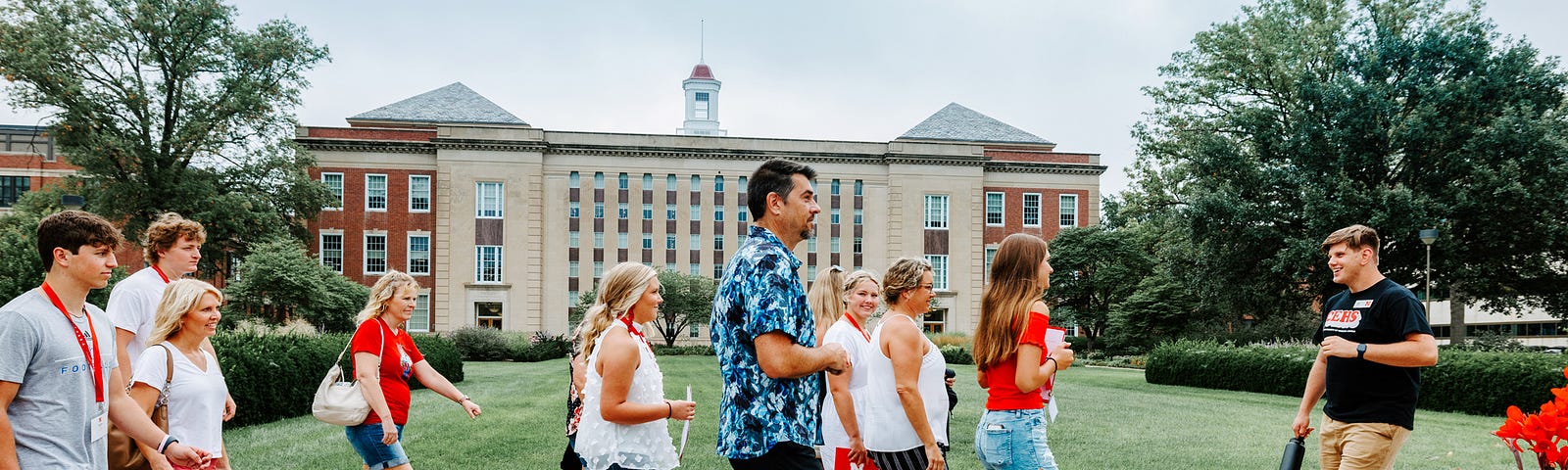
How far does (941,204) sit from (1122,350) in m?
15.3

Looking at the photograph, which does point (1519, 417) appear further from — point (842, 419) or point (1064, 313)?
point (1064, 313)

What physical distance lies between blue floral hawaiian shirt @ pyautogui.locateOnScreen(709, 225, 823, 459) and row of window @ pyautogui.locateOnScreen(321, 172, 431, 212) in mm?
60392

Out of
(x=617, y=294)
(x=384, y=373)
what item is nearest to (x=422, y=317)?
(x=384, y=373)

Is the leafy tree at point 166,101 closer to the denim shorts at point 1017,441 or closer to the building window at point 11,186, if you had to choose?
the building window at point 11,186

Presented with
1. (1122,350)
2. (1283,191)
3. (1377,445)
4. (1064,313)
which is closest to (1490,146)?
(1283,191)

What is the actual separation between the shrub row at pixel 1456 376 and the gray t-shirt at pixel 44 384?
21.1 meters

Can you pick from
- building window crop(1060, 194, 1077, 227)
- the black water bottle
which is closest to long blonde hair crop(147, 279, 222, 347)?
the black water bottle

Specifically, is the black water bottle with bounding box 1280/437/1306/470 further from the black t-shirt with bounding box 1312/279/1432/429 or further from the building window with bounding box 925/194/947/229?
the building window with bounding box 925/194/947/229

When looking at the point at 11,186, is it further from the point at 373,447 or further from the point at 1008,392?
the point at 1008,392

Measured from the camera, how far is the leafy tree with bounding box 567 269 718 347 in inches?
2232

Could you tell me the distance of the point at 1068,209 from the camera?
215 feet

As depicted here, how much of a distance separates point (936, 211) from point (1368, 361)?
58810 mm

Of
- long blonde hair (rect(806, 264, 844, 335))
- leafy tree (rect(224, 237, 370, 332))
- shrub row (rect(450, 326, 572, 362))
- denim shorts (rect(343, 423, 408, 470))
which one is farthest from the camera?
shrub row (rect(450, 326, 572, 362))

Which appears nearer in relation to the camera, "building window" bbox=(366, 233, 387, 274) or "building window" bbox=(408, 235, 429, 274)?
"building window" bbox=(366, 233, 387, 274)
